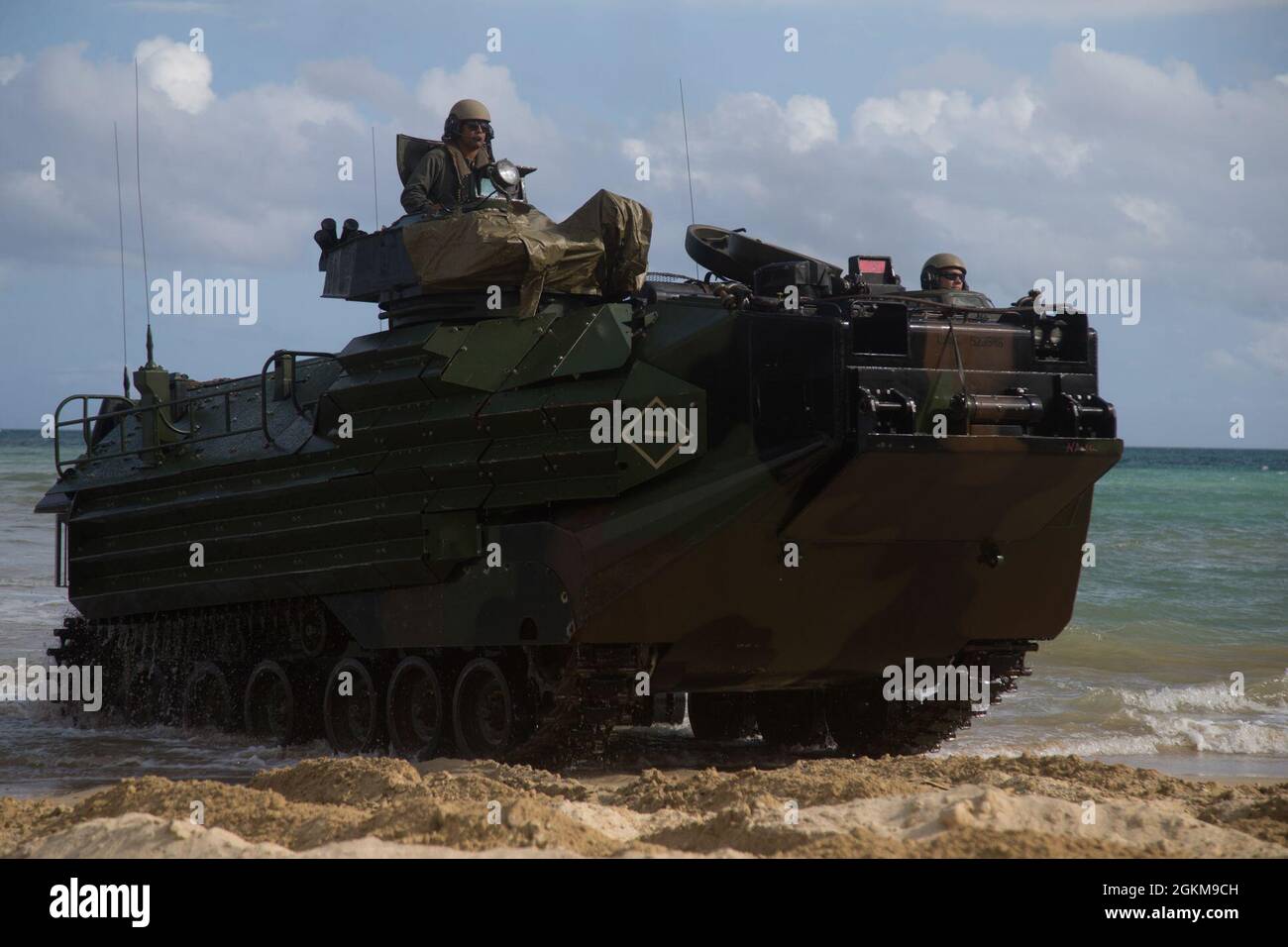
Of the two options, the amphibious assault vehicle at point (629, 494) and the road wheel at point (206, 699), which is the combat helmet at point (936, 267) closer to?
the amphibious assault vehicle at point (629, 494)

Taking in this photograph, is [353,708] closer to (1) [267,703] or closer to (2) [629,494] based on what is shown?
(1) [267,703]

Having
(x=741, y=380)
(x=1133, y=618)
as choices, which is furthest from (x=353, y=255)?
(x=1133, y=618)

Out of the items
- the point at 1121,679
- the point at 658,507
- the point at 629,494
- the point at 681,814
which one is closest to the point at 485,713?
the point at 629,494

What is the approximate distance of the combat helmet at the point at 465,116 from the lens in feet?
43.4

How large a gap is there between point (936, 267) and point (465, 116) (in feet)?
12.0

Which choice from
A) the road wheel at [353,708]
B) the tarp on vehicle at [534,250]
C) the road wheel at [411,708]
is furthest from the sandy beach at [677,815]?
the tarp on vehicle at [534,250]

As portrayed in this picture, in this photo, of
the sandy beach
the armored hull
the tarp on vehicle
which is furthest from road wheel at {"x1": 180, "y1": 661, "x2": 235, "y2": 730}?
the sandy beach

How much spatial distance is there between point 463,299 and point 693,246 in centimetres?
162

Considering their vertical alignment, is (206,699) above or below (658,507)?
below

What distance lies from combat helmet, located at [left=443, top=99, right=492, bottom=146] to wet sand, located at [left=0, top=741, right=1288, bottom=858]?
16.7ft

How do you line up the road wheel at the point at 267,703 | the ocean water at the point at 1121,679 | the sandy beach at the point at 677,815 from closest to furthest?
the sandy beach at the point at 677,815
the ocean water at the point at 1121,679
the road wheel at the point at 267,703

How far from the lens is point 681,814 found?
8.73 meters

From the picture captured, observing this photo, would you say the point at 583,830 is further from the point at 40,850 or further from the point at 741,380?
the point at 741,380

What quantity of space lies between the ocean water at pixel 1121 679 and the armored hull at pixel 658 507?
143cm
